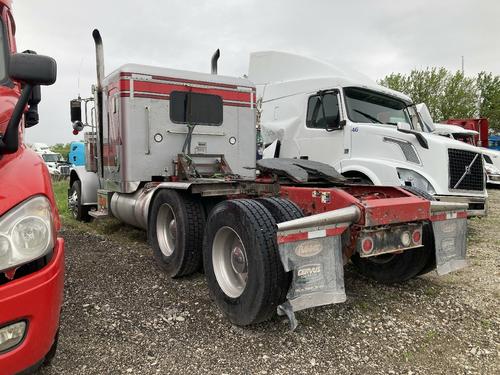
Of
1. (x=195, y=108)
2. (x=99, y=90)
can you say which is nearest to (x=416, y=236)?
(x=195, y=108)

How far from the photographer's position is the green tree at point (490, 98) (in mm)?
34969

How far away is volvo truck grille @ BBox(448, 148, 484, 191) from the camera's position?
6.63 metres

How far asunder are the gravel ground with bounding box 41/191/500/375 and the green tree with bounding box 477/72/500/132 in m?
35.9

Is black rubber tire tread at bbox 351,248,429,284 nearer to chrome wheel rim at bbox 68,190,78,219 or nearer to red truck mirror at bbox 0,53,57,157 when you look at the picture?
red truck mirror at bbox 0,53,57,157

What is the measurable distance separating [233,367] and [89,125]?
19.2 ft

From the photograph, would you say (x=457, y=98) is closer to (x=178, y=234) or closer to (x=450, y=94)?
(x=450, y=94)

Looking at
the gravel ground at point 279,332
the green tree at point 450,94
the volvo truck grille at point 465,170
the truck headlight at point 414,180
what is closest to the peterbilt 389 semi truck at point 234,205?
the gravel ground at point 279,332

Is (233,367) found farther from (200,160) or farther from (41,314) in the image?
(200,160)

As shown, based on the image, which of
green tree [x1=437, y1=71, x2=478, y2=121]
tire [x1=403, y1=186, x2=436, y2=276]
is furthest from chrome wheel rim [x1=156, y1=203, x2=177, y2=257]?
green tree [x1=437, y1=71, x2=478, y2=121]

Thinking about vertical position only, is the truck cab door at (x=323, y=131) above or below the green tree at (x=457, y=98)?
below

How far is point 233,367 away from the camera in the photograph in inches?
110

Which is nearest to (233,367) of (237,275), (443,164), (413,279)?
(237,275)

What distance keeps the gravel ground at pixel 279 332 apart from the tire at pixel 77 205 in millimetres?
3714

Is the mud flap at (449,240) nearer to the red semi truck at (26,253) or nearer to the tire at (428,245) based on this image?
the tire at (428,245)
